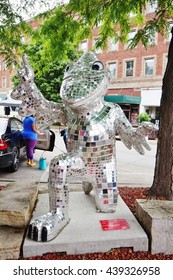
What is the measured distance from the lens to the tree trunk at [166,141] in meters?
3.29

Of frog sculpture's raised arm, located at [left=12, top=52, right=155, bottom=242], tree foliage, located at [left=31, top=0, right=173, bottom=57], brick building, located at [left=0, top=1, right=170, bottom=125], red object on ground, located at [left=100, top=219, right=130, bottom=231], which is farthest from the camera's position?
brick building, located at [left=0, top=1, right=170, bottom=125]

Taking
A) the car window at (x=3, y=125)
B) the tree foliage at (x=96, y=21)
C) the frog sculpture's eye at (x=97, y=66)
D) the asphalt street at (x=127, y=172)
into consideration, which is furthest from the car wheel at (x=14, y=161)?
the frog sculpture's eye at (x=97, y=66)

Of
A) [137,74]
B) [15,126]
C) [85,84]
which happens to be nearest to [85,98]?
[85,84]

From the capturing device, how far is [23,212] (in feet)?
7.29

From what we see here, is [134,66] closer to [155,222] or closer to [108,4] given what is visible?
[108,4]

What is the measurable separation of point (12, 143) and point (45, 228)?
4.14 metres

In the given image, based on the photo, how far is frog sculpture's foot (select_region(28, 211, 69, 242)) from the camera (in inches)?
83.2

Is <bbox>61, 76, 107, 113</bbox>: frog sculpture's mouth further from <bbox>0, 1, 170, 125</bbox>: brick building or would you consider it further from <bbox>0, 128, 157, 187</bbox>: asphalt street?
<bbox>0, 1, 170, 125</bbox>: brick building

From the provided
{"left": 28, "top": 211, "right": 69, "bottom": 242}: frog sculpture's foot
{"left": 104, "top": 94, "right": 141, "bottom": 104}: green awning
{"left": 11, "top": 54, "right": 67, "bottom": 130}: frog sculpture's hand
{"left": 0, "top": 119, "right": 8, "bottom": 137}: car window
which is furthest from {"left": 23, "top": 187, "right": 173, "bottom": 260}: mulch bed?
{"left": 104, "top": 94, "right": 141, "bottom": 104}: green awning

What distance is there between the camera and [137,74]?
19.1 metres

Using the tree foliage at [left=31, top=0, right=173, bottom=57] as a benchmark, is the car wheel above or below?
below

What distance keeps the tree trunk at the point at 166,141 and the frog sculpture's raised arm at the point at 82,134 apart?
0.93 m

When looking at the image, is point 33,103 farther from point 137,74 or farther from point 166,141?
point 137,74

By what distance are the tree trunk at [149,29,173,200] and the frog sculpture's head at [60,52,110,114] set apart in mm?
1181
